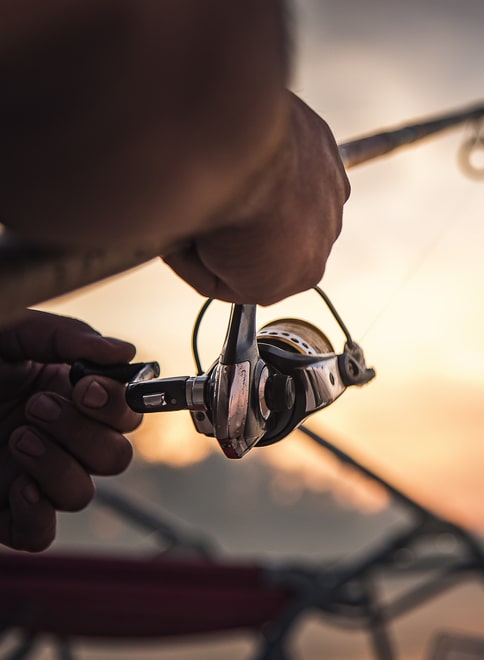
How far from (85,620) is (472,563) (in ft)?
6.81

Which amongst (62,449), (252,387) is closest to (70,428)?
(62,449)

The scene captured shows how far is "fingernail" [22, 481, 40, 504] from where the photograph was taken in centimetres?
122

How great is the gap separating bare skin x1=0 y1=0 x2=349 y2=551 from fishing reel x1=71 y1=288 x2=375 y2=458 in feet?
0.81

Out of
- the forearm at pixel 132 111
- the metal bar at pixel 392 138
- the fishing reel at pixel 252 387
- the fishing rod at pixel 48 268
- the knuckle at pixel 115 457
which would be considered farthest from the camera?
the knuckle at pixel 115 457

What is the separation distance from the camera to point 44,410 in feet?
4.03

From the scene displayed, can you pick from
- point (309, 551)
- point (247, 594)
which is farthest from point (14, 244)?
point (309, 551)

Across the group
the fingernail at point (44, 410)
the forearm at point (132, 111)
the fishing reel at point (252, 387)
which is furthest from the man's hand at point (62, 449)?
the forearm at point (132, 111)

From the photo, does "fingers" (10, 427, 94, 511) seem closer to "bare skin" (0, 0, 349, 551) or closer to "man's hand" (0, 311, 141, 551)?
"man's hand" (0, 311, 141, 551)

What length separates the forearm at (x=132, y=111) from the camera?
464 mm

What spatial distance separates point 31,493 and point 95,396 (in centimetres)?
16

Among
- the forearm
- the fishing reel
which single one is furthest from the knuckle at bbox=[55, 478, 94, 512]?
the forearm

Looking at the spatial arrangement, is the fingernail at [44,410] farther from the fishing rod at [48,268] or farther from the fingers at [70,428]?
the fishing rod at [48,268]

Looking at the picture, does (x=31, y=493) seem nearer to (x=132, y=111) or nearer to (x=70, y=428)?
(x=70, y=428)

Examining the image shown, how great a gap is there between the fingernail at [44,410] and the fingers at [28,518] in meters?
0.09
